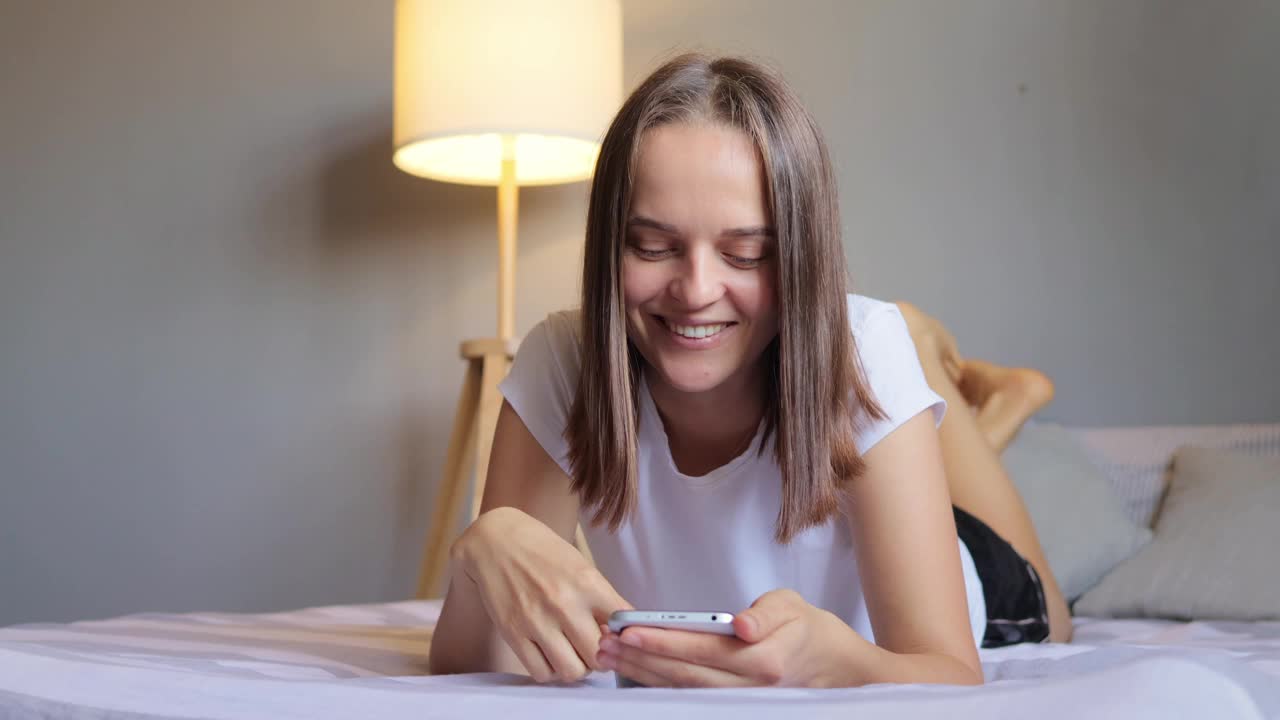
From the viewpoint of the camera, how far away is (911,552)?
3.56 feet

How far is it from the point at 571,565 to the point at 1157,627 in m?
1.12

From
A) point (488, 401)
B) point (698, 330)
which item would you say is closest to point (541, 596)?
point (698, 330)

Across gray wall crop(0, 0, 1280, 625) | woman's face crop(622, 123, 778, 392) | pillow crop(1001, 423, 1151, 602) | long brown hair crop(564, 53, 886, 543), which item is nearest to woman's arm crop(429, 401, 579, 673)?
long brown hair crop(564, 53, 886, 543)

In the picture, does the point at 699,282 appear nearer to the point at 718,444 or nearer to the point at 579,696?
the point at 718,444

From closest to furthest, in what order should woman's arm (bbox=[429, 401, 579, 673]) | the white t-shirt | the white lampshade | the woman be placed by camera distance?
the woman < woman's arm (bbox=[429, 401, 579, 673]) < the white t-shirt < the white lampshade

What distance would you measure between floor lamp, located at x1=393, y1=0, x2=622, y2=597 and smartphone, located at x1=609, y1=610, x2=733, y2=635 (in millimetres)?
1261

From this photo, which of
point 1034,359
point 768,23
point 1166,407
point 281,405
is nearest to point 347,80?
point 281,405

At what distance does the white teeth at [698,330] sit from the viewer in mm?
1077

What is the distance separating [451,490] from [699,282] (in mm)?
1366

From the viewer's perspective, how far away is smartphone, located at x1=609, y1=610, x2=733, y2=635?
31.5 inches

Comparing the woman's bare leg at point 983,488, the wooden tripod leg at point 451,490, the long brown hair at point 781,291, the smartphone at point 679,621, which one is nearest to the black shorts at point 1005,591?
the woman's bare leg at point 983,488

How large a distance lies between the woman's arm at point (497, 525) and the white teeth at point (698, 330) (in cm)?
22

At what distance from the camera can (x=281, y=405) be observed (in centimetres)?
275

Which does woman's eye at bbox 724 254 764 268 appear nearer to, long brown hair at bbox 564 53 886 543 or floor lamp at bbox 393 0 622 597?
long brown hair at bbox 564 53 886 543
